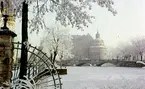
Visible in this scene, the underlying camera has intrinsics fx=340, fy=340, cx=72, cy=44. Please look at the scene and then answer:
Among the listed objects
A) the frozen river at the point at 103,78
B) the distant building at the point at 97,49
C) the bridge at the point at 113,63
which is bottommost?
the frozen river at the point at 103,78

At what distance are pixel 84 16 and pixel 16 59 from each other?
1.89 feet

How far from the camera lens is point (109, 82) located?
2.53 m

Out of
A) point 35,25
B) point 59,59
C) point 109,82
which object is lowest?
point 109,82

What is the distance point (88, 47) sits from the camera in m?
2.55

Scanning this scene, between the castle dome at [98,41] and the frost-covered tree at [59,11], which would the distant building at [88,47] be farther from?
the frost-covered tree at [59,11]

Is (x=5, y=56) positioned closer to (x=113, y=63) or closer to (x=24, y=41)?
(x=24, y=41)

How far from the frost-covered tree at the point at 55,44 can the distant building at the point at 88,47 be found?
8cm

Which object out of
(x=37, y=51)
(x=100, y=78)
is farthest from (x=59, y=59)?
(x=100, y=78)

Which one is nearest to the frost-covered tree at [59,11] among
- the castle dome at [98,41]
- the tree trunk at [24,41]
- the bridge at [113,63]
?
the tree trunk at [24,41]

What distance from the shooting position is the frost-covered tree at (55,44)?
2441mm

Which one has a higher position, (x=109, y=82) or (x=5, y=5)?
(x=5, y=5)

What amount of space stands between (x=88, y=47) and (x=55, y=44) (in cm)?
26

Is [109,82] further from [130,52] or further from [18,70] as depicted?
[18,70]

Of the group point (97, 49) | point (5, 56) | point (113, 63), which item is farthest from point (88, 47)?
point (5, 56)
